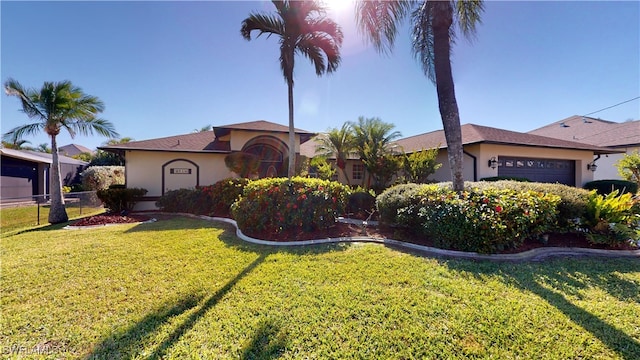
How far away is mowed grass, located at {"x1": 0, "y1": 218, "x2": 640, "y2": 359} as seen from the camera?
263 cm

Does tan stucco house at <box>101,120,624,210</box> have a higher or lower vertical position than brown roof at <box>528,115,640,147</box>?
lower

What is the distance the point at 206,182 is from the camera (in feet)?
47.3

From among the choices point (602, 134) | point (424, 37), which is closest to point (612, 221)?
point (424, 37)

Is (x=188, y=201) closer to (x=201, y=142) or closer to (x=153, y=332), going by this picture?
(x=201, y=142)

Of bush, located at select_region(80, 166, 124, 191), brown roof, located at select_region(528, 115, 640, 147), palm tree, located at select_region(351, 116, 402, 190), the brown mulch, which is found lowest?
the brown mulch

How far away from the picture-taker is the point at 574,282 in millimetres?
4082

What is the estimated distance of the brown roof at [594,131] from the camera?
19234mm

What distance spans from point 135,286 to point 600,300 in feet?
23.7

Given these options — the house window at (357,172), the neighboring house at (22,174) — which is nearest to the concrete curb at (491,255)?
the house window at (357,172)

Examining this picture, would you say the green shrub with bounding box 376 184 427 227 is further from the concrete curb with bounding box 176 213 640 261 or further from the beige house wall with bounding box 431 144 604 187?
the beige house wall with bounding box 431 144 604 187

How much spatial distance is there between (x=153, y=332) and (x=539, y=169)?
1855 centimetres

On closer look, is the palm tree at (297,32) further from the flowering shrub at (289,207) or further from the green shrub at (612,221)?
the green shrub at (612,221)

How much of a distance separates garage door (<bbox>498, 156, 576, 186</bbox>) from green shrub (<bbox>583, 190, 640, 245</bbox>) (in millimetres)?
7431

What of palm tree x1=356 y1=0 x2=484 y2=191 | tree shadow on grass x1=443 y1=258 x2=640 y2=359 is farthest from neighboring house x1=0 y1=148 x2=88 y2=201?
tree shadow on grass x1=443 y1=258 x2=640 y2=359
